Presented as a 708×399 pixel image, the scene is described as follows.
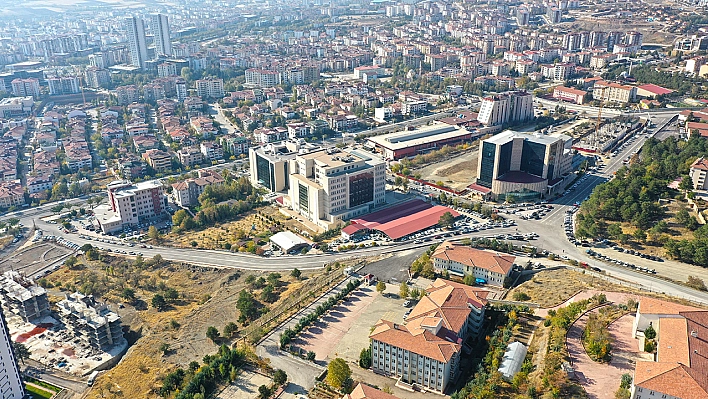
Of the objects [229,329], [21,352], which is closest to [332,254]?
[229,329]

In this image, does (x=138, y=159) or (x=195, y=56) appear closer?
(x=138, y=159)

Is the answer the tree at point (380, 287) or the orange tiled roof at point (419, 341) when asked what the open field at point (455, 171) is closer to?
the tree at point (380, 287)

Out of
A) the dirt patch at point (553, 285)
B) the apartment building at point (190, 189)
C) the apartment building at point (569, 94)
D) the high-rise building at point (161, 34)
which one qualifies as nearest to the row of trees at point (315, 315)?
the dirt patch at point (553, 285)

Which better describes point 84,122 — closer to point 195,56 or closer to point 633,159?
point 195,56

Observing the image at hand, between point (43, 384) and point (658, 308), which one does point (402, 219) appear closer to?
point (658, 308)

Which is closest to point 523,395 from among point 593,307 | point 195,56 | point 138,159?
point 593,307

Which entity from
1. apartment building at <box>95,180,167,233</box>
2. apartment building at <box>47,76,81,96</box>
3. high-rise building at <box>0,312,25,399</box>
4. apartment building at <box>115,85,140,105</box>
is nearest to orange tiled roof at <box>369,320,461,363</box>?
high-rise building at <box>0,312,25,399</box>

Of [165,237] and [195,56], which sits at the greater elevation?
[195,56]

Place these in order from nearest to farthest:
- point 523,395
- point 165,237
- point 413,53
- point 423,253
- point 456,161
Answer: point 523,395 < point 423,253 < point 165,237 < point 456,161 < point 413,53

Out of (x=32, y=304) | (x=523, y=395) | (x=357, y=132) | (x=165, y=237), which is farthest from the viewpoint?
(x=357, y=132)

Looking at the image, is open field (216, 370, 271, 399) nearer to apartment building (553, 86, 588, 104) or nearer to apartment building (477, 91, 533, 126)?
apartment building (477, 91, 533, 126)
